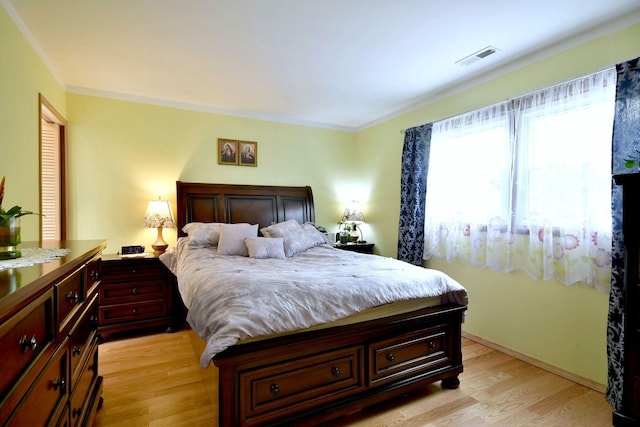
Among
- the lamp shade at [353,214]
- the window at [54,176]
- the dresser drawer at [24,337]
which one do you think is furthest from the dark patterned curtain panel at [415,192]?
the window at [54,176]

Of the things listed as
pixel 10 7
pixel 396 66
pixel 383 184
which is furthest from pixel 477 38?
pixel 10 7

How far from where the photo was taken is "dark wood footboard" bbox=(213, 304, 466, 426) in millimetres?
1688

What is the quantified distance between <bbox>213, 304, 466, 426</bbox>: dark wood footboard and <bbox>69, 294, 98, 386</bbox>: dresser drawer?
1.97 ft

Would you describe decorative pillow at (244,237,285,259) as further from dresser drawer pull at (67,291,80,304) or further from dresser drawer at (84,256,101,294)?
dresser drawer pull at (67,291,80,304)

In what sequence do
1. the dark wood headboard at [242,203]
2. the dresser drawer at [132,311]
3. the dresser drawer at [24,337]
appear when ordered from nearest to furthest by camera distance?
the dresser drawer at [24,337] < the dresser drawer at [132,311] < the dark wood headboard at [242,203]

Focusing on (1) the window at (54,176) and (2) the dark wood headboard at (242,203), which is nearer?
(1) the window at (54,176)

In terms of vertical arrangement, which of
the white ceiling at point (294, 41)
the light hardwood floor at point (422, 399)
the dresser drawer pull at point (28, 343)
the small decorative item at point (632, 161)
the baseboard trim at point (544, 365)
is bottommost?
the light hardwood floor at point (422, 399)

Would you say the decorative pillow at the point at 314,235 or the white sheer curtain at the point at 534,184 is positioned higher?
the white sheer curtain at the point at 534,184

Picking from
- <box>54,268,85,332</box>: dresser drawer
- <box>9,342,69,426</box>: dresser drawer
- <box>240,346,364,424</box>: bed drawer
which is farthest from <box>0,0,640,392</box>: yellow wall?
<box>240,346,364,424</box>: bed drawer

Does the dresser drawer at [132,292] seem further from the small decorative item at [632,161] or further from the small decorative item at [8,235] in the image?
the small decorative item at [632,161]

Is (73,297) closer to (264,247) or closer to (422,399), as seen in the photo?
(264,247)

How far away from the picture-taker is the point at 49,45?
8.60 ft

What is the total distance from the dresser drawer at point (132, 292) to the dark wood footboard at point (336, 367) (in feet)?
7.08

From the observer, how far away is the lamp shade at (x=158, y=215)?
359 cm
